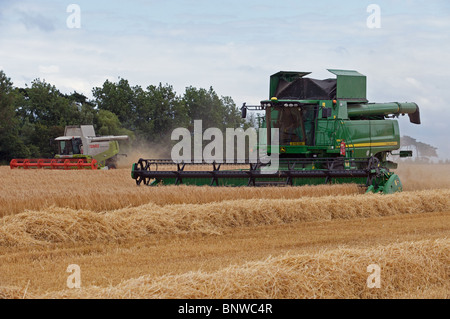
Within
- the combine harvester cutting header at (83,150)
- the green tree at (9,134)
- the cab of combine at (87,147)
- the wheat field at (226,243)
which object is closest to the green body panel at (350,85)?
the wheat field at (226,243)

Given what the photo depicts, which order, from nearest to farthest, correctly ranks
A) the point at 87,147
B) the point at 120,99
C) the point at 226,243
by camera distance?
the point at 226,243
the point at 87,147
the point at 120,99

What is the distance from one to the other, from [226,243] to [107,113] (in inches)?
1521

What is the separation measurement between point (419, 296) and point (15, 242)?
16.0 ft

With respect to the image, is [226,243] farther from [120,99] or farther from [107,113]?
[120,99]

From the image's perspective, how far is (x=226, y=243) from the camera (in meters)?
7.74

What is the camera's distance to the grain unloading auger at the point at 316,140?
13.0 meters

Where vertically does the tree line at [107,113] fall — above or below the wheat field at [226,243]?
above

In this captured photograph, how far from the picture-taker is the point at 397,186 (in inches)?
497

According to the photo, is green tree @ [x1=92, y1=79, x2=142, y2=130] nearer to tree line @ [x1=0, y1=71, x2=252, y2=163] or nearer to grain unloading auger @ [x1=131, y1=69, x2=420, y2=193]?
tree line @ [x1=0, y1=71, x2=252, y2=163]

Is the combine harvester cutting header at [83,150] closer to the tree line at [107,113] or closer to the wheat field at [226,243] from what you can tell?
the tree line at [107,113]

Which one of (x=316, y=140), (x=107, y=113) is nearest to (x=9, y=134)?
(x=107, y=113)

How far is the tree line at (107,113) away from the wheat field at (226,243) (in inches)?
1238

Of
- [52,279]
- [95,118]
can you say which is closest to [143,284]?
[52,279]
